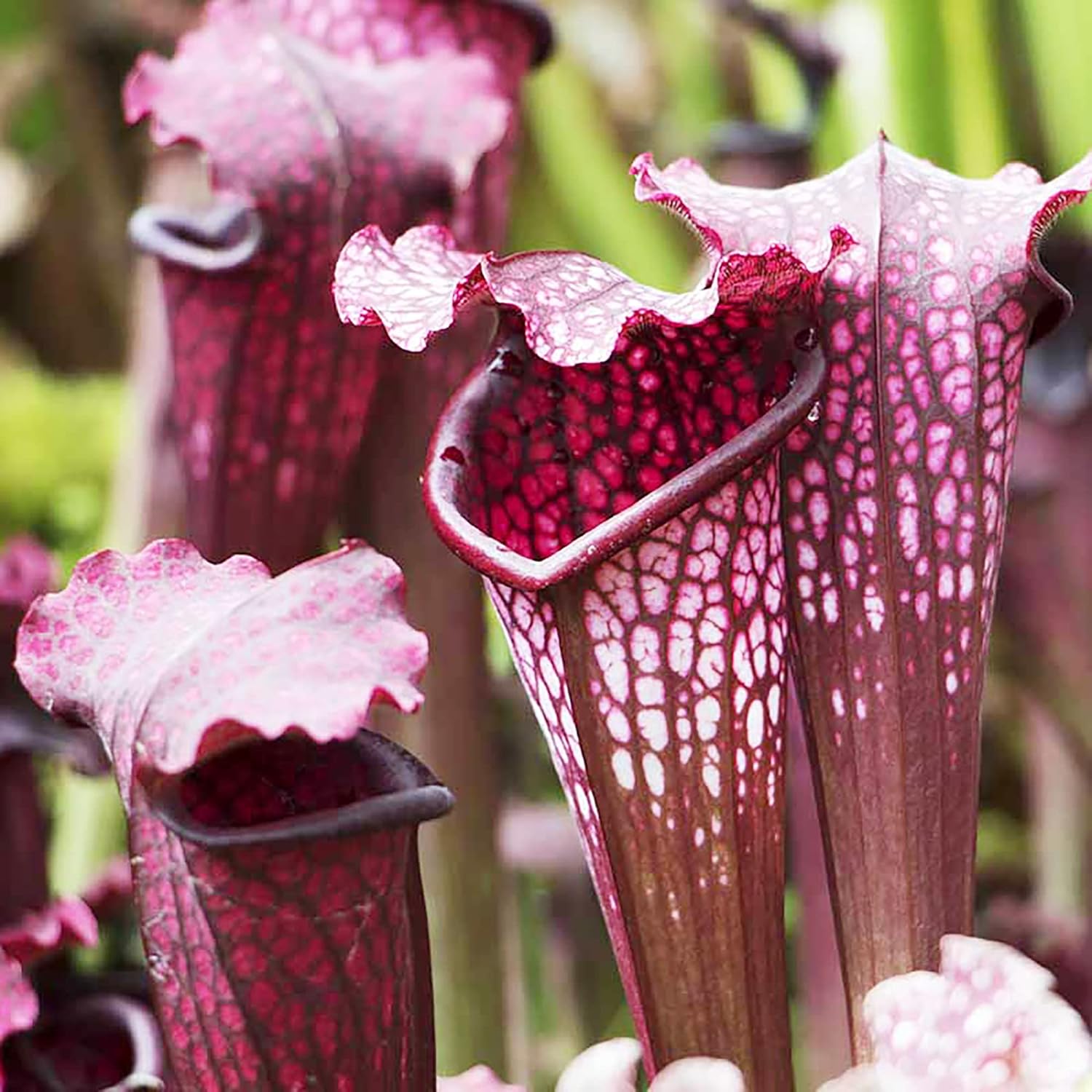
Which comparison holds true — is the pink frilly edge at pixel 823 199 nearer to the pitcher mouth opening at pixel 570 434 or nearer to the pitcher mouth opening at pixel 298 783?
the pitcher mouth opening at pixel 570 434

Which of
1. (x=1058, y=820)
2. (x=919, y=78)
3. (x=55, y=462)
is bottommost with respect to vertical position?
(x=1058, y=820)

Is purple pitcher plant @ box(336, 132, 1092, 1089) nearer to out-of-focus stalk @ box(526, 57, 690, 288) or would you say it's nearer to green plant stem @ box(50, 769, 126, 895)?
green plant stem @ box(50, 769, 126, 895)

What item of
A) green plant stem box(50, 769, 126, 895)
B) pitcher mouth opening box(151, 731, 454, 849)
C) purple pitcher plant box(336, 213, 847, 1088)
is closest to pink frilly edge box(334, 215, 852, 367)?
purple pitcher plant box(336, 213, 847, 1088)

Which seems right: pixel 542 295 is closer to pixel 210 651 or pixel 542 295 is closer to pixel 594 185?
pixel 210 651

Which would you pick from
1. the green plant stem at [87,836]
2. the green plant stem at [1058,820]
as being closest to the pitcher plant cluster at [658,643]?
the green plant stem at [87,836]

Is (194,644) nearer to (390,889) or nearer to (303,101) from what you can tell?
(390,889)

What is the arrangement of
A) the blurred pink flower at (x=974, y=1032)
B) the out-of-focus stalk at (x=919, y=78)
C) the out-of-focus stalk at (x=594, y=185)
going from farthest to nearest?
the out-of-focus stalk at (x=594, y=185) < the out-of-focus stalk at (x=919, y=78) < the blurred pink flower at (x=974, y=1032)

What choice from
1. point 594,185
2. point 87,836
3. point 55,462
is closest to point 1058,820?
point 87,836
